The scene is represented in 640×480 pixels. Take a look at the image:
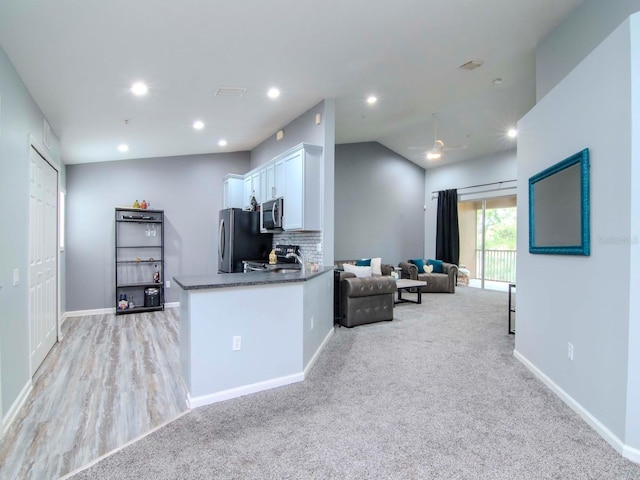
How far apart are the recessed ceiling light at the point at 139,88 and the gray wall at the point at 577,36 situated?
12.9ft

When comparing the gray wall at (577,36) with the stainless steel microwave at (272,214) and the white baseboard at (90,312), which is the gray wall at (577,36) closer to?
the stainless steel microwave at (272,214)

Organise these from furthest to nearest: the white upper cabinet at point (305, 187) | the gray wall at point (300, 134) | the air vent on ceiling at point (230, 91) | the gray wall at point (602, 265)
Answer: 1. the gray wall at point (300, 134)
2. the white upper cabinet at point (305, 187)
3. the air vent on ceiling at point (230, 91)
4. the gray wall at point (602, 265)

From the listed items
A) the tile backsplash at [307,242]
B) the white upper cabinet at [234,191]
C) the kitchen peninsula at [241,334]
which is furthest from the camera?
the white upper cabinet at [234,191]

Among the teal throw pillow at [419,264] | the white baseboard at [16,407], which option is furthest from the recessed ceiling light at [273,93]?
the teal throw pillow at [419,264]

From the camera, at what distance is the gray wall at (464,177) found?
24.9ft

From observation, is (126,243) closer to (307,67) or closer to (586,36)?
(307,67)

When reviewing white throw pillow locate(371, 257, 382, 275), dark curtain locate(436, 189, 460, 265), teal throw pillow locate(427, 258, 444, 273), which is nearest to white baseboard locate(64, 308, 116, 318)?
white throw pillow locate(371, 257, 382, 275)

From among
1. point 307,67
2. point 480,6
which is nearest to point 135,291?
point 307,67

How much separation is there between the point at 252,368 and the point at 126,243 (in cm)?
436

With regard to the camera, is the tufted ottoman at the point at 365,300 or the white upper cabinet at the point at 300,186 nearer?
the white upper cabinet at the point at 300,186

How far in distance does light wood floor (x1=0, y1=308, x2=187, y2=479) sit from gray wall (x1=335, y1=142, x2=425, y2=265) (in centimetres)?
461

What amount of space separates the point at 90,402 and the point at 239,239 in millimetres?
3198

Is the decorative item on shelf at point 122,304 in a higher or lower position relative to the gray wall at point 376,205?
lower

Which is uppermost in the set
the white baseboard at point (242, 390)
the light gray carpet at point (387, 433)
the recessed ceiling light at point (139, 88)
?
the recessed ceiling light at point (139, 88)
